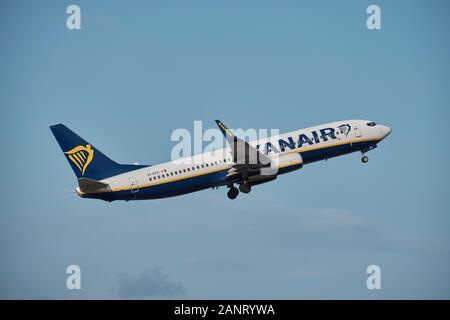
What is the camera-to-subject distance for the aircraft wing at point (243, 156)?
77.5 metres

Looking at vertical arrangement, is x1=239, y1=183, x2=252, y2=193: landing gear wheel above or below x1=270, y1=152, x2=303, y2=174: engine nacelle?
below

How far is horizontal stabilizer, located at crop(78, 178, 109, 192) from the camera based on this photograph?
2991 inches

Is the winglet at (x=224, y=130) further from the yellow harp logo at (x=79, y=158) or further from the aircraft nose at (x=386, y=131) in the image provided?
the aircraft nose at (x=386, y=131)

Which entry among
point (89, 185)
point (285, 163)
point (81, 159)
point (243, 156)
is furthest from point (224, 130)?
point (81, 159)

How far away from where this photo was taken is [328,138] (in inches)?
3364

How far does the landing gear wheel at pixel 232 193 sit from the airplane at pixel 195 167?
1335mm

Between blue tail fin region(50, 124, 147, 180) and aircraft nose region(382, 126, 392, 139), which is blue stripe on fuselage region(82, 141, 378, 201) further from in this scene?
aircraft nose region(382, 126, 392, 139)

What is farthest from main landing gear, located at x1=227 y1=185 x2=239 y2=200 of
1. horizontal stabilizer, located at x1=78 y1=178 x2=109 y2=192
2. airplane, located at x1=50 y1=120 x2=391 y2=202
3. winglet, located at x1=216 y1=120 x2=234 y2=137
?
horizontal stabilizer, located at x1=78 y1=178 x2=109 y2=192

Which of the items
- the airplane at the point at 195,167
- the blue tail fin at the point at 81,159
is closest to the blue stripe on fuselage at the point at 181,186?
the airplane at the point at 195,167

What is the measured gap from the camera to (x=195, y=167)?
80.4 m

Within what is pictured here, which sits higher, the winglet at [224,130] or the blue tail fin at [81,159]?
the winglet at [224,130]

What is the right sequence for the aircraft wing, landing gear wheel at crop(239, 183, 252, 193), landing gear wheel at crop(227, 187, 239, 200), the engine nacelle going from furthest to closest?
landing gear wheel at crop(227, 187, 239, 200), landing gear wheel at crop(239, 183, 252, 193), the engine nacelle, the aircraft wing
